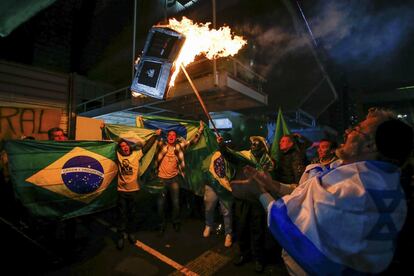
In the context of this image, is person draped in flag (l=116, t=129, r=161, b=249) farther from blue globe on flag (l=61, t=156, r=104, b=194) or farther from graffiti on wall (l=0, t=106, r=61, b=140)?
graffiti on wall (l=0, t=106, r=61, b=140)

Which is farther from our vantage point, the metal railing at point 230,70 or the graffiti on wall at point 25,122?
the metal railing at point 230,70

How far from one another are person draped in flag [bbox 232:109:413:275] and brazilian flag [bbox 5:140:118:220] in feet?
14.2

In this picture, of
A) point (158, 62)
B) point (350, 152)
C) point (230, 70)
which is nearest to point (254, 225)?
point (350, 152)

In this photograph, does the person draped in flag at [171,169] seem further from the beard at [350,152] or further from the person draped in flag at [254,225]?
the beard at [350,152]

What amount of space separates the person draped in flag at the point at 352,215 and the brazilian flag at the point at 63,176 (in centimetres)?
433

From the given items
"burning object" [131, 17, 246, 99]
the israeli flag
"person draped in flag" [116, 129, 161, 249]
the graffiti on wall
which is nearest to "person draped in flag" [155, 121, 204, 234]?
"person draped in flag" [116, 129, 161, 249]

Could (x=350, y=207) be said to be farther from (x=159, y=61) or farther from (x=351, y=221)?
(x=159, y=61)

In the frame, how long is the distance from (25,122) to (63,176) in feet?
16.2

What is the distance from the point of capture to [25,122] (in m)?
7.78

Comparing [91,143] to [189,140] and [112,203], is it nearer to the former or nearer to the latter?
[112,203]

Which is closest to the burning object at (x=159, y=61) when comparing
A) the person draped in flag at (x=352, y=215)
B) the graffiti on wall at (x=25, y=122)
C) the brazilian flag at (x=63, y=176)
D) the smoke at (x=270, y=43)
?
the brazilian flag at (x=63, y=176)

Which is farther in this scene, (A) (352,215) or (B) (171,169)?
(B) (171,169)

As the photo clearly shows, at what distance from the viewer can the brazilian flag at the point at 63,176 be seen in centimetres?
402

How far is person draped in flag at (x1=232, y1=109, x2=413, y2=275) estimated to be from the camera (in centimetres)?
128
